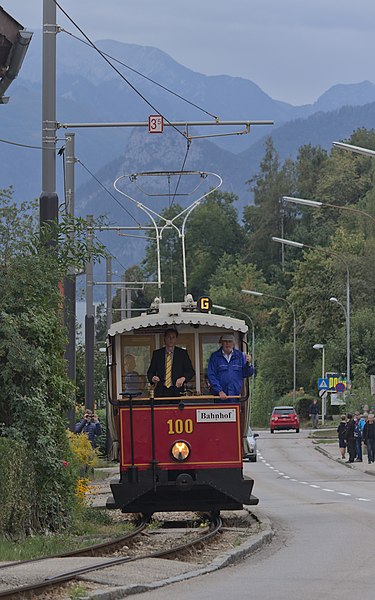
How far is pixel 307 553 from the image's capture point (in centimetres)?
1659

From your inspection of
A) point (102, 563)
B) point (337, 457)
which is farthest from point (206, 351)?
point (337, 457)

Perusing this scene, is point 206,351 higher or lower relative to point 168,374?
higher

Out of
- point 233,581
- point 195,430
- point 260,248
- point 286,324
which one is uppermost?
point 260,248

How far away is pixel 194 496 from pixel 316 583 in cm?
662

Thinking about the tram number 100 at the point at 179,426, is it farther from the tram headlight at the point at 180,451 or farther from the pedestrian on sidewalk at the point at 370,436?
the pedestrian on sidewalk at the point at 370,436

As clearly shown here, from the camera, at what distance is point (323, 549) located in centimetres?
1705

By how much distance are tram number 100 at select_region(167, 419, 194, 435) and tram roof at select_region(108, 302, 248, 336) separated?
1.51 metres

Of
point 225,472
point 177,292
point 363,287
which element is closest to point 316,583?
point 225,472

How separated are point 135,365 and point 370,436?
89.5 ft

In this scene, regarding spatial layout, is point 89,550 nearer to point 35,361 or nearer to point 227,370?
point 35,361

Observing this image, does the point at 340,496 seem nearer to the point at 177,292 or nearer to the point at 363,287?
the point at 363,287

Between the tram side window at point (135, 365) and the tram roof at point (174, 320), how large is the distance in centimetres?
24

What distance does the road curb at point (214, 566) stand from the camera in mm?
12102

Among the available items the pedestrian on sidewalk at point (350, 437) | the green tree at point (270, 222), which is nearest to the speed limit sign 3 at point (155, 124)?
the pedestrian on sidewalk at point (350, 437)
